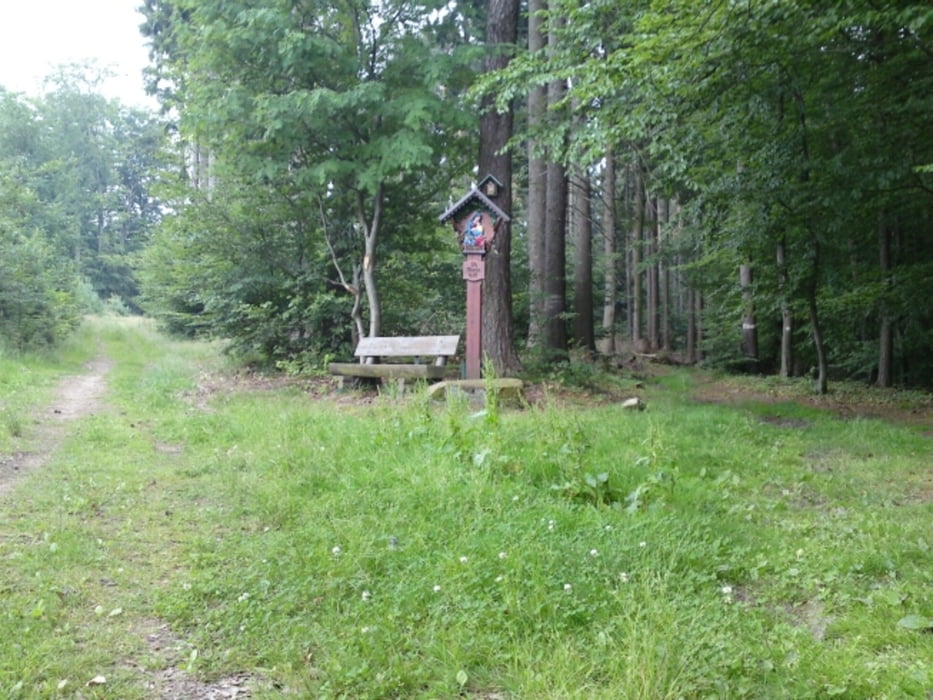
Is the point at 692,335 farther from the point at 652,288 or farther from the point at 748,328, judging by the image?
the point at 748,328

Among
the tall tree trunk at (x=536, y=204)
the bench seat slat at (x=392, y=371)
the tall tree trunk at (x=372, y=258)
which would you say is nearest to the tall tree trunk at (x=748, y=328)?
the tall tree trunk at (x=536, y=204)

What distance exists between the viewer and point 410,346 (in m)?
10.6

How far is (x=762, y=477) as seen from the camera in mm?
5480

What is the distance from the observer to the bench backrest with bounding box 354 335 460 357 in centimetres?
1030

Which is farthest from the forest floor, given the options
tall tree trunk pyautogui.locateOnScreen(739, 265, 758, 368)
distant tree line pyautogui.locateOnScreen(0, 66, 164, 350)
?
distant tree line pyautogui.locateOnScreen(0, 66, 164, 350)

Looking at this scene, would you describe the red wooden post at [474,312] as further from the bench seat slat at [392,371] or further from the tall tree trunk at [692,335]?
the tall tree trunk at [692,335]

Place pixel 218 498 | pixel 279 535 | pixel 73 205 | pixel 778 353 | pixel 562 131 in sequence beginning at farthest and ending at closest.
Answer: pixel 73 205, pixel 778 353, pixel 562 131, pixel 218 498, pixel 279 535

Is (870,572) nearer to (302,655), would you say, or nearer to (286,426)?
(302,655)

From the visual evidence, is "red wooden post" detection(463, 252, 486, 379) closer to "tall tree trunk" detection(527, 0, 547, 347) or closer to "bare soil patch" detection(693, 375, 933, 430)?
"tall tree trunk" detection(527, 0, 547, 347)

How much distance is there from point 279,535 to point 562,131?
24.7 ft

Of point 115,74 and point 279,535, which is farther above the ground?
point 115,74

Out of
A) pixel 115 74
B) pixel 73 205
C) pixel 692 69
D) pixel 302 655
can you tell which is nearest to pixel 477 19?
pixel 692 69

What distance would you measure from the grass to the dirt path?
0.27m

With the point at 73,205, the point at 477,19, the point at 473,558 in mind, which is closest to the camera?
the point at 473,558
